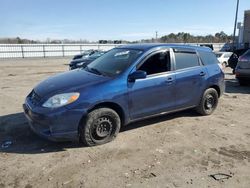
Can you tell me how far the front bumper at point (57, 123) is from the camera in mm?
4410

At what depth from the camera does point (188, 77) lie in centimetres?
597

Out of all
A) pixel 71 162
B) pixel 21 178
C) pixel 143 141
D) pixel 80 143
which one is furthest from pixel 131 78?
pixel 21 178

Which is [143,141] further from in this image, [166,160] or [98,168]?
[98,168]

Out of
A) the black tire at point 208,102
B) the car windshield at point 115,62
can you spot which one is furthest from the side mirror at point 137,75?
the black tire at point 208,102

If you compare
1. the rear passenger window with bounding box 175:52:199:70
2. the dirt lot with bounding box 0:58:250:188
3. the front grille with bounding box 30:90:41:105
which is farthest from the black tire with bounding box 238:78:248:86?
the front grille with bounding box 30:90:41:105

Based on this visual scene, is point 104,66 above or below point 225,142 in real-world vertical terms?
above

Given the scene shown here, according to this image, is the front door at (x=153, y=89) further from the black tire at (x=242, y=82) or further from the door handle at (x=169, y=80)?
the black tire at (x=242, y=82)

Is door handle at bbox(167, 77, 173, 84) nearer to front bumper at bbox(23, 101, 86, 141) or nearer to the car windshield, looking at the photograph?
the car windshield

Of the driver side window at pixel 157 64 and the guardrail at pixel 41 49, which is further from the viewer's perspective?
the guardrail at pixel 41 49

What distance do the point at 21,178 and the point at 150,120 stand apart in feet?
10.6

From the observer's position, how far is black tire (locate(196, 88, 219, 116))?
651 centimetres

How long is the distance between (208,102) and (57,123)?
3833mm

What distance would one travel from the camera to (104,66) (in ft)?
18.5

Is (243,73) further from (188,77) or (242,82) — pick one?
(188,77)
